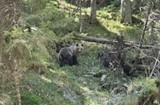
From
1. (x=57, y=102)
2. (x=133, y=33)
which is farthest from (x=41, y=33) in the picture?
(x=133, y=33)

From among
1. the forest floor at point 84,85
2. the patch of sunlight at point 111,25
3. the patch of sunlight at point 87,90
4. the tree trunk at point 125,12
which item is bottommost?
the patch of sunlight at point 87,90

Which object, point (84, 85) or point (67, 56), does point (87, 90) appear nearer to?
point (84, 85)

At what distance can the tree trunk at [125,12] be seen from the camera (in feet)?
64.1

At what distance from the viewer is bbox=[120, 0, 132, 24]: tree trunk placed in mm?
19531

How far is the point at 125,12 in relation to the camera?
1966 centimetres

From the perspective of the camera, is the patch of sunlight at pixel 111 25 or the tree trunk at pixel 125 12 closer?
A: the patch of sunlight at pixel 111 25

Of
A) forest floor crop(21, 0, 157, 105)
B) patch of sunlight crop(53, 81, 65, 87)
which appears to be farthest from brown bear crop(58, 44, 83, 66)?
patch of sunlight crop(53, 81, 65, 87)

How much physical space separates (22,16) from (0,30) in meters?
0.52

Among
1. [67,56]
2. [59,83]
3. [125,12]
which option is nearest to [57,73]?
[59,83]

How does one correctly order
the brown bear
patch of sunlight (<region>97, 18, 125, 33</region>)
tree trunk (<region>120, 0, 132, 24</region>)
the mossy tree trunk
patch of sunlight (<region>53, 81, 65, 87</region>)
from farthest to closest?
tree trunk (<region>120, 0, 132, 24</region>), patch of sunlight (<region>97, 18, 125, 33</region>), the brown bear, patch of sunlight (<region>53, 81, 65, 87</region>), the mossy tree trunk

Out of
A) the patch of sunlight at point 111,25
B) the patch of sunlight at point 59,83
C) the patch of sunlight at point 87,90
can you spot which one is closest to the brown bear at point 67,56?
the patch of sunlight at point 87,90

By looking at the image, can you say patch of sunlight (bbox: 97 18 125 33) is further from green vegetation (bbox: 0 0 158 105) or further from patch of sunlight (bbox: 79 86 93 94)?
patch of sunlight (bbox: 79 86 93 94)

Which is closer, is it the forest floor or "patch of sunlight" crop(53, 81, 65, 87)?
the forest floor

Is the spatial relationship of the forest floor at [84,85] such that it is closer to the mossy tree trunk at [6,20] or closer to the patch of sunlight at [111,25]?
the mossy tree trunk at [6,20]
